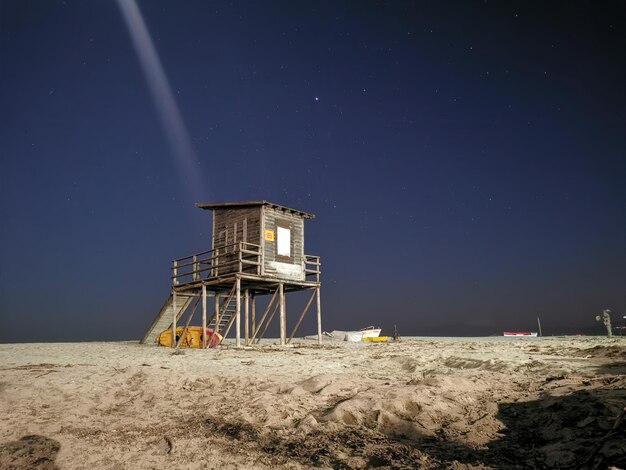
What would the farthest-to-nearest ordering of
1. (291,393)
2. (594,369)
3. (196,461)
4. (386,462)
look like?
(594,369) → (291,393) → (196,461) → (386,462)

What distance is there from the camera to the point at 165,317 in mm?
24516

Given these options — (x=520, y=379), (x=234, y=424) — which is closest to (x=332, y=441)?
Answer: (x=234, y=424)

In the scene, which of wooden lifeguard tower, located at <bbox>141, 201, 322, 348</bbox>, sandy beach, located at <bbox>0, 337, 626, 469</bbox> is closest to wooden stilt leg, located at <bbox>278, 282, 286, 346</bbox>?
wooden lifeguard tower, located at <bbox>141, 201, 322, 348</bbox>

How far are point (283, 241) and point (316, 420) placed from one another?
1795 cm

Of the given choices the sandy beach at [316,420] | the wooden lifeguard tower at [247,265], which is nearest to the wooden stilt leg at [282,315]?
the wooden lifeguard tower at [247,265]

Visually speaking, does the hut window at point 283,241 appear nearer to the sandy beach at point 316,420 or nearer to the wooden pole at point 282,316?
the wooden pole at point 282,316

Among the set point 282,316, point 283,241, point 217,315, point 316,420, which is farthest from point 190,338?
point 316,420

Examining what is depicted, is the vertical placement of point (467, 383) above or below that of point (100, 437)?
above

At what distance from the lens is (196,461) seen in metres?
5.26

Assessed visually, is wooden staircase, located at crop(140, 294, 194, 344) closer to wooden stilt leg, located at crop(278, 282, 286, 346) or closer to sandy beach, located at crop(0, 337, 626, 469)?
wooden stilt leg, located at crop(278, 282, 286, 346)

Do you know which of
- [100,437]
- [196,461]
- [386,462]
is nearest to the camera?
[386,462]

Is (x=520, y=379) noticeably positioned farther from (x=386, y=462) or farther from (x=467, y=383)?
(x=386, y=462)

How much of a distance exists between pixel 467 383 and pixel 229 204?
18473 mm

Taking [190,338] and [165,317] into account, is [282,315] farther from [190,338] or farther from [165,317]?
[165,317]
